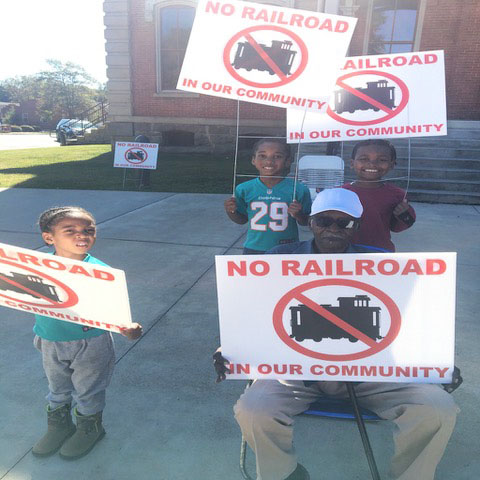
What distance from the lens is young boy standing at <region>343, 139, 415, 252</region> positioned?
272cm

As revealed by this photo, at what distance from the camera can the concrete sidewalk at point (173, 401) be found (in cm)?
210

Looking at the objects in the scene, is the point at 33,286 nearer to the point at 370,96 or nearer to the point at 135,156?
the point at 370,96

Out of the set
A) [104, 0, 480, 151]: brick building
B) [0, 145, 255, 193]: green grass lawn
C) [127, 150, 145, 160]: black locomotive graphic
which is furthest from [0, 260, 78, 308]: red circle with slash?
[104, 0, 480, 151]: brick building

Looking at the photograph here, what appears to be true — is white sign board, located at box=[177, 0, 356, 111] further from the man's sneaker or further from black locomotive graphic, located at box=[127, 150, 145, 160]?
black locomotive graphic, located at box=[127, 150, 145, 160]

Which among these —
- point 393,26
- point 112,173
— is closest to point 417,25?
point 393,26

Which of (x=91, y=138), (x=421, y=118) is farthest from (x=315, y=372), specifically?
(x=91, y=138)

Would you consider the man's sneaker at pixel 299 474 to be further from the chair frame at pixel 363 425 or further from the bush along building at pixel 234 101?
the bush along building at pixel 234 101

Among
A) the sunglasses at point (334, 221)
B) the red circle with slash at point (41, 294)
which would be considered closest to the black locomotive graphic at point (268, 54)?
the sunglasses at point (334, 221)

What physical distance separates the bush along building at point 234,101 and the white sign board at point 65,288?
8625mm

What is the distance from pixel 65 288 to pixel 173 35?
16.0 meters

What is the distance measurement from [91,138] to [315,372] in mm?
23780

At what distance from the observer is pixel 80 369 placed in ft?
6.84

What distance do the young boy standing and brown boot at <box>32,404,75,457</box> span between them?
6.61 feet

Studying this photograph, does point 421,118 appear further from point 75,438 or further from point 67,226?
point 75,438
